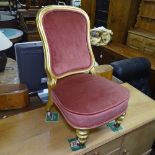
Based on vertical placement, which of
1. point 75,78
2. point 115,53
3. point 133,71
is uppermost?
point 75,78

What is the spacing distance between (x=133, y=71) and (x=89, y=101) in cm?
92

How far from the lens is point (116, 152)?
1159 mm

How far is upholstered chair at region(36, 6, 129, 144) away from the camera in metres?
0.86

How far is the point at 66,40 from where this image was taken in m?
1.12

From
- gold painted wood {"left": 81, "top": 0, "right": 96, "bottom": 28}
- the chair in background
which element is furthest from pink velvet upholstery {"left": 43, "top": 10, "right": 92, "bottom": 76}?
gold painted wood {"left": 81, "top": 0, "right": 96, "bottom": 28}

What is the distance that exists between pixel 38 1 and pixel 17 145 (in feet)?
13.1

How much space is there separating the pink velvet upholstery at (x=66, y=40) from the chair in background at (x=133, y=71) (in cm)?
49

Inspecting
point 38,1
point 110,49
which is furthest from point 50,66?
point 38,1

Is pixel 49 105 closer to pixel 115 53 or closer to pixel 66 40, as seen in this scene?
pixel 66 40

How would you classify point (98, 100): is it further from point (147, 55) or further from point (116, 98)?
point (147, 55)

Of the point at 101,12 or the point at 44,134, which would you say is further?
the point at 101,12

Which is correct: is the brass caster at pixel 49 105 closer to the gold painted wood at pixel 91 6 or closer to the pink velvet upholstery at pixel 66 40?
the pink velvet upholstery at pixel 66 40

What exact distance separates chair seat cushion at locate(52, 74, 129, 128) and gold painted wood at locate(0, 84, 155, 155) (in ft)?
0.51

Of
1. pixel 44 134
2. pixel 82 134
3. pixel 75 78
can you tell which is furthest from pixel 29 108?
pixel 82 134
